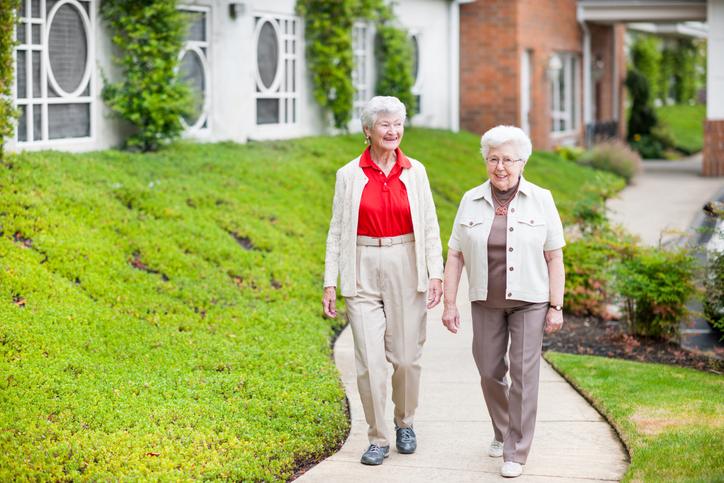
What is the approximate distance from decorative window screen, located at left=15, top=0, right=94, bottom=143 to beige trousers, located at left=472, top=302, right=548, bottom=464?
646 centimetres

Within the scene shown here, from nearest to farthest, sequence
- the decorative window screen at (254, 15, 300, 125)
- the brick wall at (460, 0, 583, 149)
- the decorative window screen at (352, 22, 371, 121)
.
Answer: the decorative window screen at (254, 15, 300, 125)
the decorative window screen at (352, 22, 371, 121)
the brick wall at (460, 0, 583, 149)

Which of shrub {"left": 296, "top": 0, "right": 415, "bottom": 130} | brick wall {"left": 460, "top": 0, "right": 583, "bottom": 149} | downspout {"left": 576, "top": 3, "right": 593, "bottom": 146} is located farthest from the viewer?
downspout {"left": 576, "top": 3, "right": 593, "bottom": 146}

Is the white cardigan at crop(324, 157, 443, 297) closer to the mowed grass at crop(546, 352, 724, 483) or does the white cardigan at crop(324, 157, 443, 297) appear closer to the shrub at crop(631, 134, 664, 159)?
the mowed grass at crop(546, 352, 724, 483)

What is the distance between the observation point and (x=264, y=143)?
12.1m

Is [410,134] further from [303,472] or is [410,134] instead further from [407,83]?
[303,472]

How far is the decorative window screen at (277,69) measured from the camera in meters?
12.6

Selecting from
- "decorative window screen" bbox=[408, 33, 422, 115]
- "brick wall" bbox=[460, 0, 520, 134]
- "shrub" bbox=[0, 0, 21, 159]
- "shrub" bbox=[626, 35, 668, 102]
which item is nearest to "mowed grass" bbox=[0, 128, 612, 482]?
"shrub" bbox=[0, 0, 21, 159]

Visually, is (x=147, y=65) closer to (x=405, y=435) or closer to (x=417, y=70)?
(x=405, y=435)

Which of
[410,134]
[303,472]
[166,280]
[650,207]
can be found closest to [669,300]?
[303,472]

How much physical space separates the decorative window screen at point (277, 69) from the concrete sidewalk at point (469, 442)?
7703 millimetres

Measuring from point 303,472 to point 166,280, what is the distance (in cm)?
313

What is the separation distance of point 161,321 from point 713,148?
16.6 meters

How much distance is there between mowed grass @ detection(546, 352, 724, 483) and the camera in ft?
12.8

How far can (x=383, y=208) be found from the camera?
4148 millimetres
